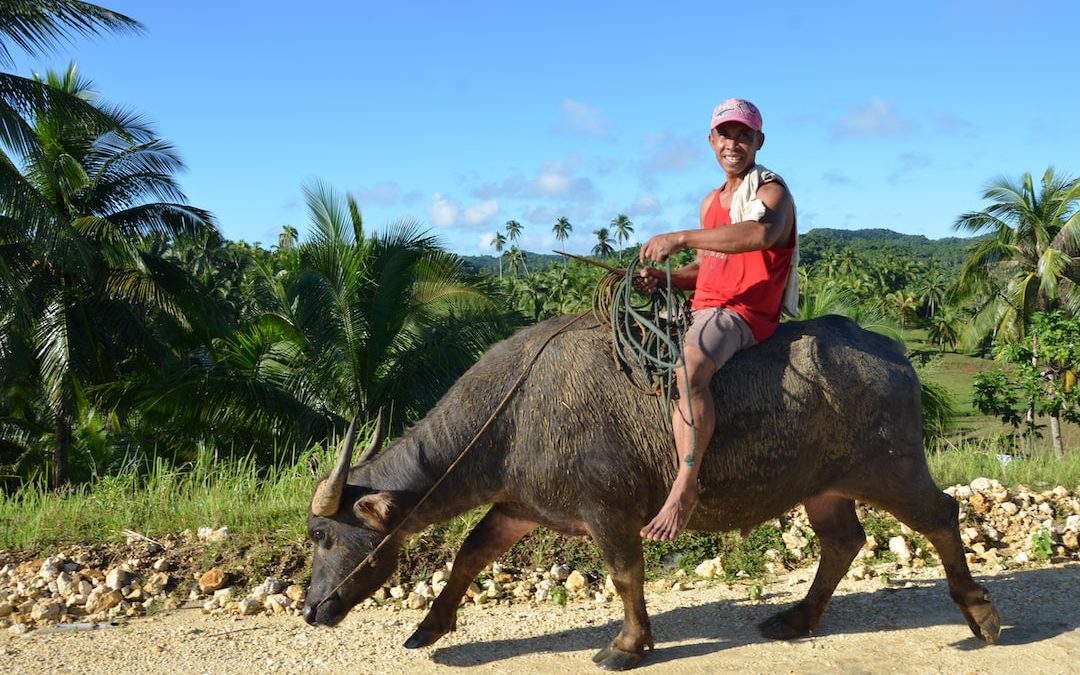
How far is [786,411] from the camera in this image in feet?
14.0

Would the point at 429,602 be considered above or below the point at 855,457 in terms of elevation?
below

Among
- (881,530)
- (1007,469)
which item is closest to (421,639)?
(881,530)

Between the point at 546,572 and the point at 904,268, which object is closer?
the point at 546,572

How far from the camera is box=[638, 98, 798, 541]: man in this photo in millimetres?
4023

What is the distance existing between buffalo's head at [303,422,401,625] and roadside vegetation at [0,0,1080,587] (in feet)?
4.29

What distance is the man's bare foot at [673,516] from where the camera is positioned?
3988 millimetres

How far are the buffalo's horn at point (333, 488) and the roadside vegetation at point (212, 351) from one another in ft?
4.99

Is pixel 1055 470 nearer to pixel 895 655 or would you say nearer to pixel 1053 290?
pixel 895 655

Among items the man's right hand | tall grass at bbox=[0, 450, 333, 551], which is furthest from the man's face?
tall grass at bbox=[0, 450, 333, 551]

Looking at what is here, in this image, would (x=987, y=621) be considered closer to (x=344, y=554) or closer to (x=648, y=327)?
(x=648, y=327)

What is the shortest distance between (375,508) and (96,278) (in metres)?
16.3

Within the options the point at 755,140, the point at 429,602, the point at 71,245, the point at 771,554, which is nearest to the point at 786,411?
the point at 755,140

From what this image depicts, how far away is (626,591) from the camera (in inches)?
171

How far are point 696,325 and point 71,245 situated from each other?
1221cm
